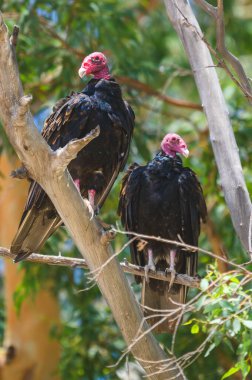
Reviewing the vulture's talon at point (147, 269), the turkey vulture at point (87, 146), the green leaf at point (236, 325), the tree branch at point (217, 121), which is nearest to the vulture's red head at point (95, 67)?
the turkey vulture at point (87, 146)

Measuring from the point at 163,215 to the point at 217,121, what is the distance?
2.79 ft

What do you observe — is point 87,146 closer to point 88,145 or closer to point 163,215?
point 88,145

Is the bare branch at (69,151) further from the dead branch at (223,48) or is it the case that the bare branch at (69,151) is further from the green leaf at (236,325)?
the green leaf at (236,325)

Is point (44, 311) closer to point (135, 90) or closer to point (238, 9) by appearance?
point (135, 90)

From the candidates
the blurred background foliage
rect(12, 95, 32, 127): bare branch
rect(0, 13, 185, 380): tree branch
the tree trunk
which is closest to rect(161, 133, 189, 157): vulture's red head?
the blurred background foliage

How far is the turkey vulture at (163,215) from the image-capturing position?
560cm

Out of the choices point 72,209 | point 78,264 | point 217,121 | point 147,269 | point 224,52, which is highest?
point 224,52

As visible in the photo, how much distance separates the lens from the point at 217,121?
5.02 m

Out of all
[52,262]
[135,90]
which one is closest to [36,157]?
[52,262]

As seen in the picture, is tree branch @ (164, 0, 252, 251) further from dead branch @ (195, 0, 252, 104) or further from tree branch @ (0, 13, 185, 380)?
tree branch @ (0, 13, 185, 380)

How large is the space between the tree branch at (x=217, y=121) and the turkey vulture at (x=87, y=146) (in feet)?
1.46

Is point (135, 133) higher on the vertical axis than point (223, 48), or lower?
lower

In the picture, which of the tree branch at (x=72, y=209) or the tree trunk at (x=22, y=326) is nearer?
the tree branch at (x=72, y=209)

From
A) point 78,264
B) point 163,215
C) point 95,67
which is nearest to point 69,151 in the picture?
point 78,264
